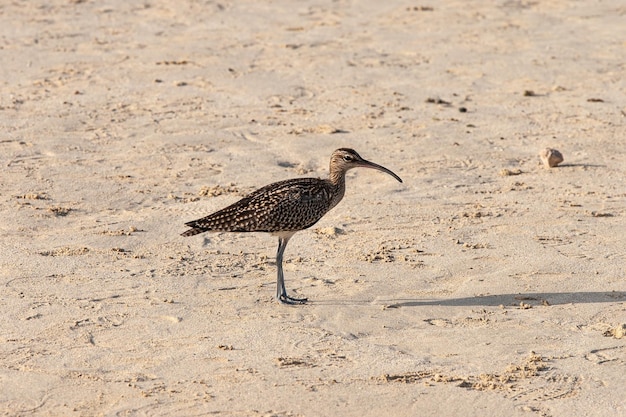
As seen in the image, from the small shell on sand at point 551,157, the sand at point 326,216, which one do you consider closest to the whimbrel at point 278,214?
the sand at point 326,216

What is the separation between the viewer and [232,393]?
24.2 feet

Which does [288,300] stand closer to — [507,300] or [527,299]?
[507,300]

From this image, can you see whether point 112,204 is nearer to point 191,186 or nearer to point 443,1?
point 191,186

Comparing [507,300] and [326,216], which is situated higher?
[507,300]

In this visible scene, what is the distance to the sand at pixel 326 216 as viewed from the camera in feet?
25.1

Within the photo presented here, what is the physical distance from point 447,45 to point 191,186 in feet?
20.8

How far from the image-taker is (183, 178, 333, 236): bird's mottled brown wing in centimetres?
895

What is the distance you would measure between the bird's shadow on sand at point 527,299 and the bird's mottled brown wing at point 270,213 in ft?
2.98

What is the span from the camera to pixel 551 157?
12.1 meters

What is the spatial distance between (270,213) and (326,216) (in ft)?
6.97

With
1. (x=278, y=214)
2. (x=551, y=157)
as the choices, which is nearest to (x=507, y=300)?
(x=278, y=214)

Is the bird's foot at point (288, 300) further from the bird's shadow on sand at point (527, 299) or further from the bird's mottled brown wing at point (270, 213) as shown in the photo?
the bird's shadow on sand at point (527, 299)

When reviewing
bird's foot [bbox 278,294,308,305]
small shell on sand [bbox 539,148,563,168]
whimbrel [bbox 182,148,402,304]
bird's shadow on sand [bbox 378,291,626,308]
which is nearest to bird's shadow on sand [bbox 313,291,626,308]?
bird's shadow on sand [bbox 378,291,626,308]

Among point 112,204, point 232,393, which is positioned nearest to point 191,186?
point 112,204
